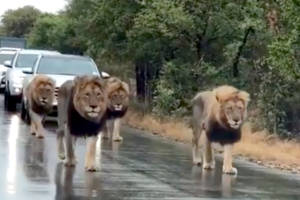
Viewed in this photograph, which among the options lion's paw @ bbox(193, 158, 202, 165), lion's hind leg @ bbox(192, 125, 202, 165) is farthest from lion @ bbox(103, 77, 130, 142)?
lion's paw @ bbox(193, 158, 202, 165)

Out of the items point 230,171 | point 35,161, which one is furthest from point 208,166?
point 35,161

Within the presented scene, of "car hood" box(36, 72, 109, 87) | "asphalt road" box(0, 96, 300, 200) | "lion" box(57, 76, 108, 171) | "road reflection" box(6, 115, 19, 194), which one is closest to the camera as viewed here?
"asphalt road" box(0, 96, 300, 200)

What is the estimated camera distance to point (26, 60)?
28266 mm

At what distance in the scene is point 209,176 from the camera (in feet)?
46.1

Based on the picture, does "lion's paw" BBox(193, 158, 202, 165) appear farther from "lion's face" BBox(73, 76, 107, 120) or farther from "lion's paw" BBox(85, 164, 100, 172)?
"lion's paw" BBox(85, 164, 100, 172)

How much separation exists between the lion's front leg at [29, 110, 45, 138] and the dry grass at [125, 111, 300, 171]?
3.60 metres

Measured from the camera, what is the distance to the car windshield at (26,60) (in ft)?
91.6

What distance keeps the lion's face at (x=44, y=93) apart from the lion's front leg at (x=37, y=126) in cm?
32

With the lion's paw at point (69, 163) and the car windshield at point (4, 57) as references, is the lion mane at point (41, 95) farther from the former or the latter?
the car windshield at point (4, 57)

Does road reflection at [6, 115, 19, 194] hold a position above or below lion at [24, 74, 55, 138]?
below

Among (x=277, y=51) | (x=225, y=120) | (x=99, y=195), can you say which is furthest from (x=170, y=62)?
(x=99, y=195)

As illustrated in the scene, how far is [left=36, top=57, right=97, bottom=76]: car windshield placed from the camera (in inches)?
907

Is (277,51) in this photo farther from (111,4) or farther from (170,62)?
(111,4)

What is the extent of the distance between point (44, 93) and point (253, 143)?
4.85 m
